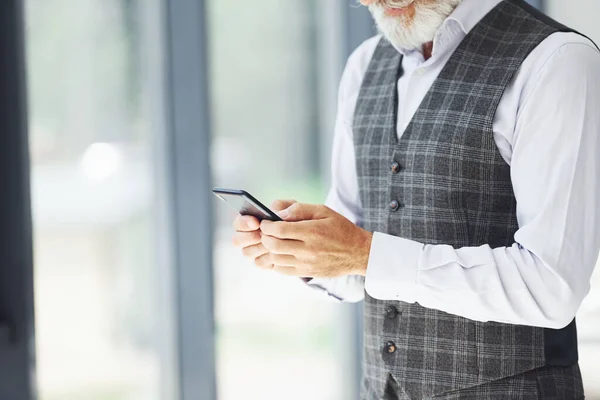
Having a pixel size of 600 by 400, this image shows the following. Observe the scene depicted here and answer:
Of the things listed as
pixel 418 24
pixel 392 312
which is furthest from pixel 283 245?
pixel 418 24

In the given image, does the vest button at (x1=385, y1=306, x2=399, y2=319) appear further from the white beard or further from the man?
the white beard

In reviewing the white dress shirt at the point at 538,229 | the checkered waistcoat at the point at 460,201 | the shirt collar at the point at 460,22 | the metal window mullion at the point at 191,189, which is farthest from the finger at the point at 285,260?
the metal window mullion at the point at 191,189

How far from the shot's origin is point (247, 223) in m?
1.20

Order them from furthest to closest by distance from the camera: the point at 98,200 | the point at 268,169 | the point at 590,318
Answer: the point at 268,169 < the point at 98,200 < the point at 590,318

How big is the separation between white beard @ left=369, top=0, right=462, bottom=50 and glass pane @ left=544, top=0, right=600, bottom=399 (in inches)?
42.7

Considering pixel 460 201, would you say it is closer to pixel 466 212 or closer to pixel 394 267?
pixel 466 212

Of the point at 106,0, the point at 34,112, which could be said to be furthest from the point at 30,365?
the point at 106,0

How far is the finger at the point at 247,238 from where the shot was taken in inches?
47.8

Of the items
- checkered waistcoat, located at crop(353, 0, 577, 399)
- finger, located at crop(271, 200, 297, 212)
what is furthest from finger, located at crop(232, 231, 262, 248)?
checkered waistcoat, located at crop(353, 0, 577, 399)

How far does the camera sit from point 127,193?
261cm

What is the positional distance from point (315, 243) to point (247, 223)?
0.12 metres

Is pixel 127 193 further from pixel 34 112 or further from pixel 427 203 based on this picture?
pixel 427 203

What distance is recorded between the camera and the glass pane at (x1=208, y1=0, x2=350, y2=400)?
273cm

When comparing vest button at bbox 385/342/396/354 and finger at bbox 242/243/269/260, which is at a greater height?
finger at bbox 242/243/269/260
